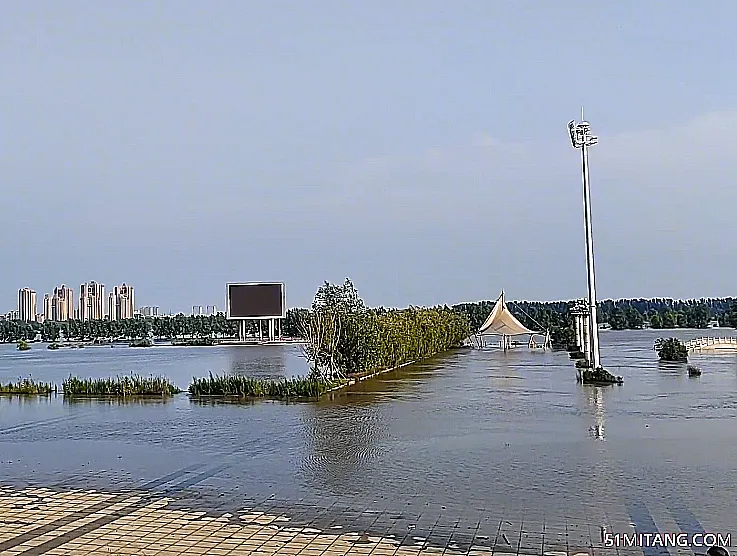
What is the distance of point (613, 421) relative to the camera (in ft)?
42.1

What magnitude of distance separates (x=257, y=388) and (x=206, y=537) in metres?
11.2

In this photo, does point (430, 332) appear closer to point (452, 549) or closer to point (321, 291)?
point (321, 291)

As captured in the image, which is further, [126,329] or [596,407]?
[126,329]

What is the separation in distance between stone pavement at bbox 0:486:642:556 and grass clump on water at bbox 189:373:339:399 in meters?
9.64

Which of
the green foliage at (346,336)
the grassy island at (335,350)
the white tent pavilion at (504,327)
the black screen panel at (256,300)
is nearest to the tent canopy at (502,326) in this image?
the white tent pavilion at (504,327)

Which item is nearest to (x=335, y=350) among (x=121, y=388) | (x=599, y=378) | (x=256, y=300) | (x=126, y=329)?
(x=121, y=388)

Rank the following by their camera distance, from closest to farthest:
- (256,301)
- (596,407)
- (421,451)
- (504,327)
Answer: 1. (421,451)
2. (596,407)
3. (504,327)
4. (256,301)

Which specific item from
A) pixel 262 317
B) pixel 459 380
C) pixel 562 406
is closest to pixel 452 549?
pixel 562 406

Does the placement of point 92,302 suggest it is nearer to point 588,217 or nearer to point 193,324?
point 193,324

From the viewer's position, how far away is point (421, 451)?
10242 mm

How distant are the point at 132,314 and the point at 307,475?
9312 cm

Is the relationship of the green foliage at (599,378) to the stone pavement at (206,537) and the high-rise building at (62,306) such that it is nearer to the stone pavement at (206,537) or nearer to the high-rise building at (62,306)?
the stone pavement at (206,537)

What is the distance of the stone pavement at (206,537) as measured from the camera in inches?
227

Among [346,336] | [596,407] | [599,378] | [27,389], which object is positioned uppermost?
[346,336]
